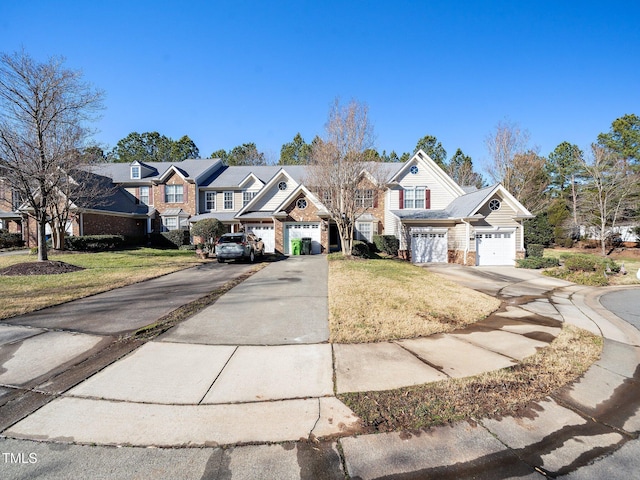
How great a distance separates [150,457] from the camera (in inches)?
92.1

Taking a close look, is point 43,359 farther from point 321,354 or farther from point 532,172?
point 532,172

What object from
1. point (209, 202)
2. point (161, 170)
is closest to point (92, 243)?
point (209, 202)

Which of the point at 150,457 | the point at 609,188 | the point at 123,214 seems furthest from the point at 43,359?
the point at 609,188

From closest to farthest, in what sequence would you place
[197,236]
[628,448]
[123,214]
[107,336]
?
[628,448]
[107,336]
[197,236]
[123,214]

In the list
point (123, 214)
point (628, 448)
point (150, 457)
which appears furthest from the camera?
point (123, 214)

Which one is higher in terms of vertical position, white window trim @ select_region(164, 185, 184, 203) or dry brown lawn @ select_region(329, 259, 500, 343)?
white window trim @ select_region(164, 185, 184, 203)

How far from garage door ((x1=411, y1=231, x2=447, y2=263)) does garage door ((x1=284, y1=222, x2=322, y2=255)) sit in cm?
691

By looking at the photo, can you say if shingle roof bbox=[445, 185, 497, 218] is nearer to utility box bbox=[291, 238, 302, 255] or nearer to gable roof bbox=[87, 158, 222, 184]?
utility box bbox=[291, 238, 302, 255]

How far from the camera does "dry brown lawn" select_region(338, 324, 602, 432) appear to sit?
9.27 feet

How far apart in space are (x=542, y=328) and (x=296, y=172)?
24815 millimetres

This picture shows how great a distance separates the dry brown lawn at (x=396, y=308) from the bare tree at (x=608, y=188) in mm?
24533

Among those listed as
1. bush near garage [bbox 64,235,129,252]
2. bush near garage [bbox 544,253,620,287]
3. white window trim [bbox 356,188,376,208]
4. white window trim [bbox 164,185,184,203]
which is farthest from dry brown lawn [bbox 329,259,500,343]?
white window trim [bbox 164,185,184,203]

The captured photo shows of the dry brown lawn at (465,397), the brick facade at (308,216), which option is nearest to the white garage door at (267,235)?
the brick facade at (308,216)

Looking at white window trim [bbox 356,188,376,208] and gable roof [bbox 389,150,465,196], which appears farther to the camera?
gable roof [bbox 389,150,465,196]
